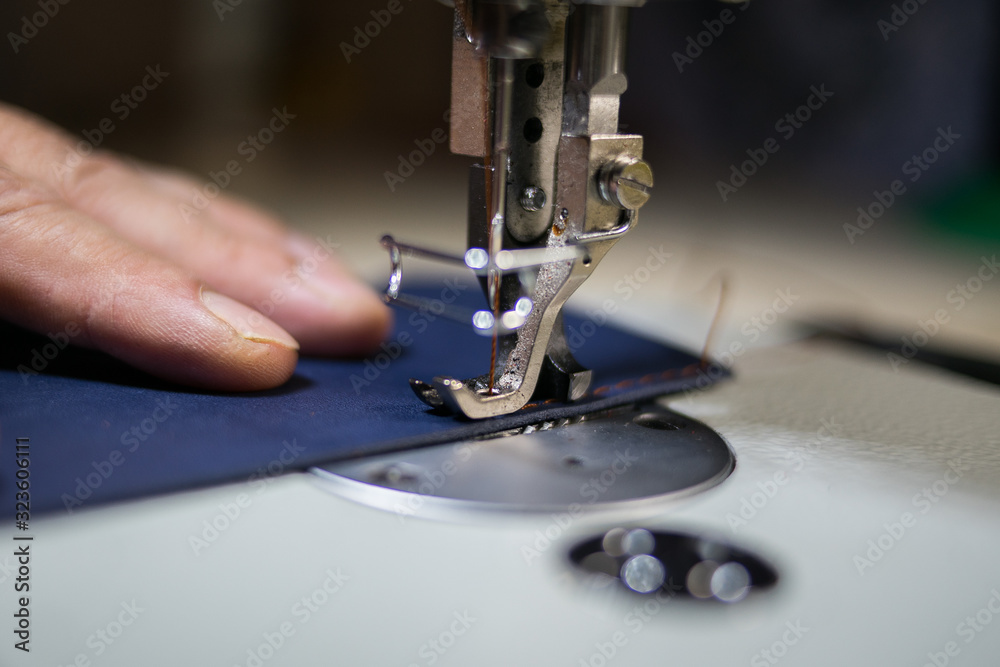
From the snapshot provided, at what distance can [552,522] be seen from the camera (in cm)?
85

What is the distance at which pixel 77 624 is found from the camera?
67cm

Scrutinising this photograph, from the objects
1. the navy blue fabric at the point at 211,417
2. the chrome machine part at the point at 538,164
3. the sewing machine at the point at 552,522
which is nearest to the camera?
the sewing machine at the point at 552,522

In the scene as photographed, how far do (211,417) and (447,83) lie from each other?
3.19 m

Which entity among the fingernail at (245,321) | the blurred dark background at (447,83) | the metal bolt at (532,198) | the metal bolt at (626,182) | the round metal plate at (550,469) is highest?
the metal bolt at (626,182)

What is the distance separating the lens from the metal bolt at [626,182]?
948 mm

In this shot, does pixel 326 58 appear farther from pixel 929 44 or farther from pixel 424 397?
pixel 424 397

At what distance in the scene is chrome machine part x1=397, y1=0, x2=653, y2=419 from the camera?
941mm

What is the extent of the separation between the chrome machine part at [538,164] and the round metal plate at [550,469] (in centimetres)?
7

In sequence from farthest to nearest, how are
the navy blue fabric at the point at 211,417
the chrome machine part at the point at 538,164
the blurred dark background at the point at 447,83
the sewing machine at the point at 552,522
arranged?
the blurred dark background at the point at 447,83 → the chrome machine part at the point at 538,164 → the navy blue fabric at the point at 211,417 → the sewing machine at the point at 552,522

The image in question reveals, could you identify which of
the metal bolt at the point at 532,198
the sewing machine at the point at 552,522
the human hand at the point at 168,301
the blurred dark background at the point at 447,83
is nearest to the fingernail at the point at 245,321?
the human hand at the point at 168,301

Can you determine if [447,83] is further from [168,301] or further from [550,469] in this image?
[550,469]

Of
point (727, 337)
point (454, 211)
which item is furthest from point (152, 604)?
point (454, 211)

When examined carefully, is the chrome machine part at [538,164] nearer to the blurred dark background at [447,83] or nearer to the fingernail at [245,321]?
the fingernail at [245,321]

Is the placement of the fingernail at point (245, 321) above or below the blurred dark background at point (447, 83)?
above
